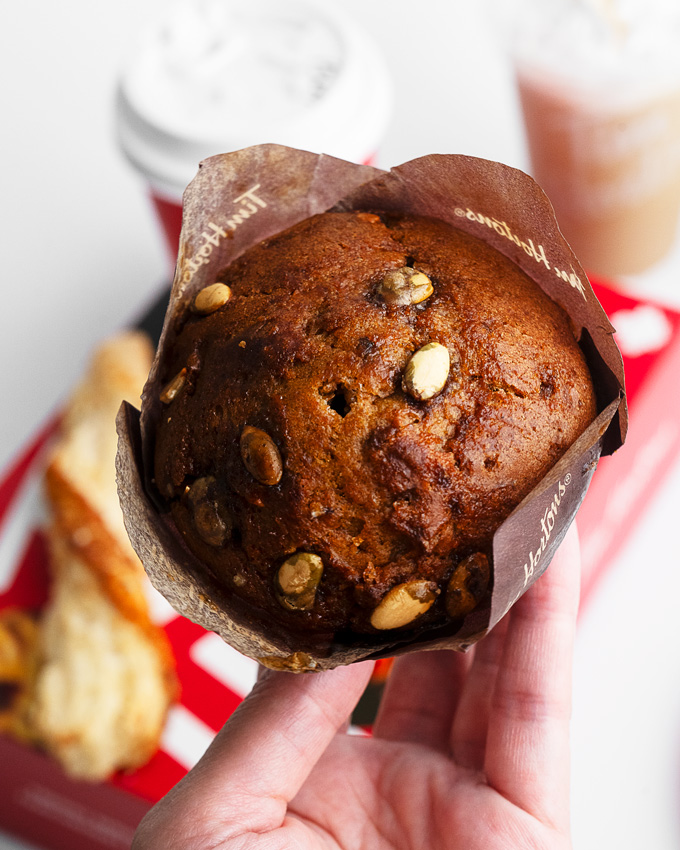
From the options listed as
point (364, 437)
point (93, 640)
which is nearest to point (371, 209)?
point (364, 437)

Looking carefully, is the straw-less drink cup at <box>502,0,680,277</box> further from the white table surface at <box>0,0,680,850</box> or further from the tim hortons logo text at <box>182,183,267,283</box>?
the tim hortons logo text at <box>182,183,267,283</box>

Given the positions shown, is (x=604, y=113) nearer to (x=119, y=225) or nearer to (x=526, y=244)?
(x=526, y=244)

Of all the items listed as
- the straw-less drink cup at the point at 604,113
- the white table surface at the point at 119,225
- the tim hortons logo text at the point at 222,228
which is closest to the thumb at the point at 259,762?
the tim hortons logo text at the point at 222,228

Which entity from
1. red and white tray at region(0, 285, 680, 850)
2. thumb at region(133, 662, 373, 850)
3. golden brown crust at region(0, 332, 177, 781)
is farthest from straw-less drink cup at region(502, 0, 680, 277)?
thumb at region(133, 662, 373, 850)

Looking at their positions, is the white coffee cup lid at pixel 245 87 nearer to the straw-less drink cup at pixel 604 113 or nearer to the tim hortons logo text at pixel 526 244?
the straw-less drink cup at pixel 604 113

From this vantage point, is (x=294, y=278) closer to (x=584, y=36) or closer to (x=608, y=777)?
(x=584, y=36)

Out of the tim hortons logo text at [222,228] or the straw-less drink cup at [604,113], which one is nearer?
the tim hortons logo text at [222,228]

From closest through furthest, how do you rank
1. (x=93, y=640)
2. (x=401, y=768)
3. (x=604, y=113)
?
(x=401, y=768) → (x=93, y=640) → (x=604, y=113)

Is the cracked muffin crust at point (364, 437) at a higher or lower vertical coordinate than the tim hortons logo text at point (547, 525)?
higher
